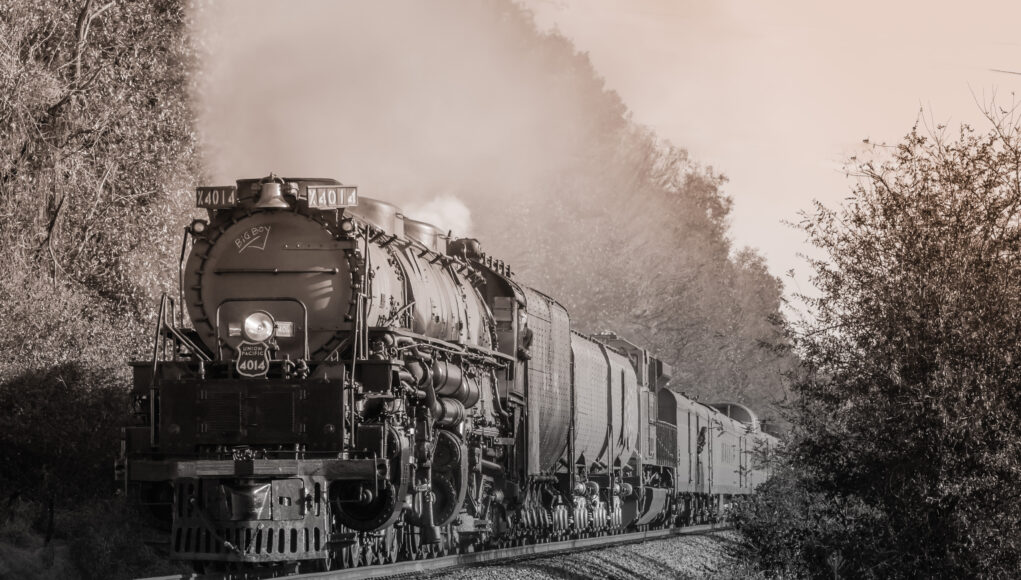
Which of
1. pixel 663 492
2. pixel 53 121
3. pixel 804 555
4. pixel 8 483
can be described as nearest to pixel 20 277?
pixel 8 483

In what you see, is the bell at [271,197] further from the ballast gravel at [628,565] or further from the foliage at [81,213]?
the foliage at [81,213]

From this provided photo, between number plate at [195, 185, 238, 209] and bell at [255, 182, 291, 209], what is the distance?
0.31m

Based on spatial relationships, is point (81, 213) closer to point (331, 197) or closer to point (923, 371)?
point (331, 197)

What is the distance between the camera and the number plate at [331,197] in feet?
43.3

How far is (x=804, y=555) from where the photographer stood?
15039mm

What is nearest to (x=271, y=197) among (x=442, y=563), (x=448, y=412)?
(x=448, y=412)

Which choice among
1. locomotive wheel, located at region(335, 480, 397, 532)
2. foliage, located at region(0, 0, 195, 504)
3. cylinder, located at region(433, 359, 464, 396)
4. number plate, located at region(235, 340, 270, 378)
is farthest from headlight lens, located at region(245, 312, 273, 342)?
foliage, located at region(0, 0, 195, 504)

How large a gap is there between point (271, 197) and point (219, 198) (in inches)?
24.4

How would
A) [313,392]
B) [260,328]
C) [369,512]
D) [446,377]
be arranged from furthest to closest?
[446,377]
[369,512]
[260,328]
[313,392]

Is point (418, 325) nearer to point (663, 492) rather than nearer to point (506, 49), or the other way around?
point (663, 492)

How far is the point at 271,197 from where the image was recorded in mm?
13391

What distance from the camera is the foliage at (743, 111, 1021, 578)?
519 inches

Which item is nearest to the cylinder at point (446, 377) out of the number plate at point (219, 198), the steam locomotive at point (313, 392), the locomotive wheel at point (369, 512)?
the steam locomotive at point (313, 392)

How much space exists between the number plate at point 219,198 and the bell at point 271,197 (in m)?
0.31
